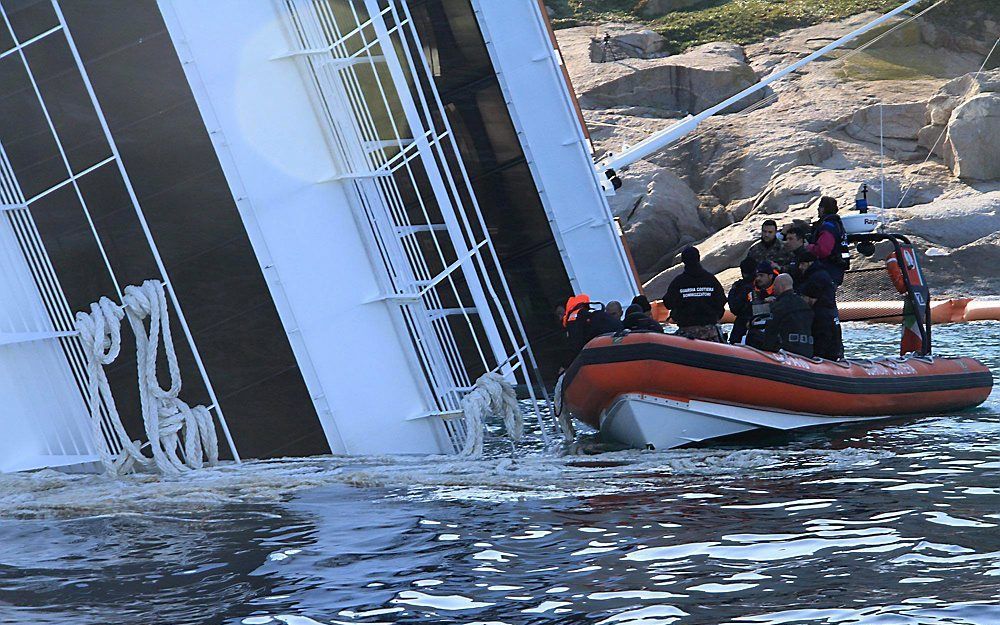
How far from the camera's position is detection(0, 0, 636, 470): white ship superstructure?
24.0ft

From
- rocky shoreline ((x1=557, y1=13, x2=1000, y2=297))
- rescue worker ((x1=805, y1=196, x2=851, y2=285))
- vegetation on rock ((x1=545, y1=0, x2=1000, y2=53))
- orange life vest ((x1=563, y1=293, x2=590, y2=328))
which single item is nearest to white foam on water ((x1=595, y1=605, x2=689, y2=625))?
orange life vest ((x1=563, y1=293, x2=590, y2=328))

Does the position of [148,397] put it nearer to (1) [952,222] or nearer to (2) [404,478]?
(2) [404,478]

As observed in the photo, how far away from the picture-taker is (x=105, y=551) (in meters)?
5.45

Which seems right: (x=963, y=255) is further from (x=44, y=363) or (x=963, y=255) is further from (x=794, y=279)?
(x=44, y=363)

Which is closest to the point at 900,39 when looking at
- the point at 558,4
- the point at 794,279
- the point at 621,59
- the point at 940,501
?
the point at 621,59

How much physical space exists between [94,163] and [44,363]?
3.85 feet

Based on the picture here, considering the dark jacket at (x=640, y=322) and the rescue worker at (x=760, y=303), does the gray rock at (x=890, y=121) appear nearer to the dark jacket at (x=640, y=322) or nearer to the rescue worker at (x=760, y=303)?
the rescue worker at (x=760, y=303)

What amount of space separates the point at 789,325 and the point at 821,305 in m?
0.58

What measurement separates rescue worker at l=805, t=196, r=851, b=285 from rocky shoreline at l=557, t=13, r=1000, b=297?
32.4ft

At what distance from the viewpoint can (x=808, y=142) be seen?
23688mm

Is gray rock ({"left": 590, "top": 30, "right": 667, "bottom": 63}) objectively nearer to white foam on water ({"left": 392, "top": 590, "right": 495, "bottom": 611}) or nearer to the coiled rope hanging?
the coiled rope hanging

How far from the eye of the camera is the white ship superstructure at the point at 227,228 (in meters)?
7.32

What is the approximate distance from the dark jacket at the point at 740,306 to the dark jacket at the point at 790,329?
0.59 meters

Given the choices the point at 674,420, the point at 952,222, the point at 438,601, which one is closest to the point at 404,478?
the point at 674,420
